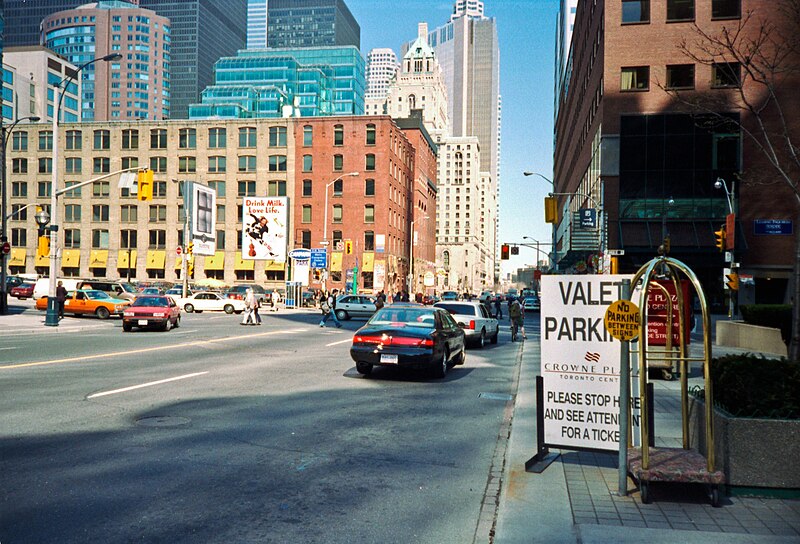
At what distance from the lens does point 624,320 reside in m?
5.52

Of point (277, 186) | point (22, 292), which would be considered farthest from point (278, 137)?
point (22, 292)

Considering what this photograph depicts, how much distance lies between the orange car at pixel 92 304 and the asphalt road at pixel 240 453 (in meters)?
22.9

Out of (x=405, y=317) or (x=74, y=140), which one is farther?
(x=74, y=140)

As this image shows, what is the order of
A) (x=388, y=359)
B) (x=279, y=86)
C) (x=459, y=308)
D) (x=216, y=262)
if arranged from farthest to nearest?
(x=279, y=86) → (x=216, y=262) → (x=459, y=308) → (x=388, y=359)

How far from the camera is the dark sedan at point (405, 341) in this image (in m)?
13.3

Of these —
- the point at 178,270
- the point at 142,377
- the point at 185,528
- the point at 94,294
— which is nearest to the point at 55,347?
the point at 142,377

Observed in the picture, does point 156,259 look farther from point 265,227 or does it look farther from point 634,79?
point 634,79

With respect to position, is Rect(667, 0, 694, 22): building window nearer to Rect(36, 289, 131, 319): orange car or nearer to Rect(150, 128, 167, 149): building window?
Rect(36, 289, 131, 319): orange car

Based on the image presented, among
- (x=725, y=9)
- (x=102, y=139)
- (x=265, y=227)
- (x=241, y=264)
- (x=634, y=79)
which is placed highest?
(x=102, y=139)

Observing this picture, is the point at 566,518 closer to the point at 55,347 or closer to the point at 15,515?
the point at 15,515

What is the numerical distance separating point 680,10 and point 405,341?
39027 millimetres

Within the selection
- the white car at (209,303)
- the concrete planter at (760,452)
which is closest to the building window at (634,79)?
the white car at (209,303)

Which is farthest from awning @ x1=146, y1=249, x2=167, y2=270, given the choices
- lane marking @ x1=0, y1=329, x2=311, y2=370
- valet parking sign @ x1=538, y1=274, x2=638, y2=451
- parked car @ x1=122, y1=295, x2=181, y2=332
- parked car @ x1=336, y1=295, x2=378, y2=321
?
valet parking sign @ x1=538, y1=274, x2=638, y2=451

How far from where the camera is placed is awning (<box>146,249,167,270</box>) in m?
83.3
